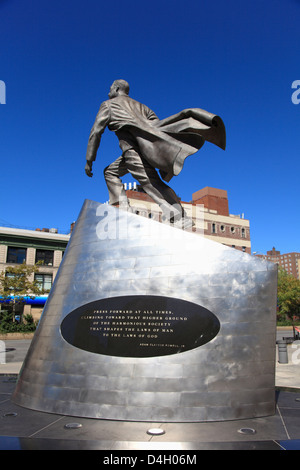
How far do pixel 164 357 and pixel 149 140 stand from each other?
17.4 ft

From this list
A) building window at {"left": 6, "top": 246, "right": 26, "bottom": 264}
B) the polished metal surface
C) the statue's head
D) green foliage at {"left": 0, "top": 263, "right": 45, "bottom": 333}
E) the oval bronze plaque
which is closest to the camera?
the polished metal surface

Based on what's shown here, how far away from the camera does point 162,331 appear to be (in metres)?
5.98

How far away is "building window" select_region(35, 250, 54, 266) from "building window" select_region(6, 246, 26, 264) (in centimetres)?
166

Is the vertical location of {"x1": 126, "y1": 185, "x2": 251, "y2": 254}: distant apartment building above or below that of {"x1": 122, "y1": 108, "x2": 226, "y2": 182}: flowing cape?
above

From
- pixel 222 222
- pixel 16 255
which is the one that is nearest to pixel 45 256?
pixel 16 255

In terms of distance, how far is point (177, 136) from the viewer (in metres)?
8.48

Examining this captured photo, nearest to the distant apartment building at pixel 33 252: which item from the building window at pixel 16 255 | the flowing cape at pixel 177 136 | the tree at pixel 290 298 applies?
the building window at pixel 16 255

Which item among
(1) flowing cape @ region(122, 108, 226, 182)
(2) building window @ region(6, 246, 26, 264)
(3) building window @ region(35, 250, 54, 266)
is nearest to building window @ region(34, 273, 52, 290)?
(3) building window @ region(35, 250, 54, 266)

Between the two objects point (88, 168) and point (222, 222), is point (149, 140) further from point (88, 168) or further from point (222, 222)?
point (222, 222)

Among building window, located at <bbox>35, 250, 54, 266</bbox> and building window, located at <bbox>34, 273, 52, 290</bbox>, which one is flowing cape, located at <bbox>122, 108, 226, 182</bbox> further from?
building window, located at <bbox>35, 250, 54, 266</bbox>

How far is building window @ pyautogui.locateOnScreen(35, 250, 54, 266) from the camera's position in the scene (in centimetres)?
4400
